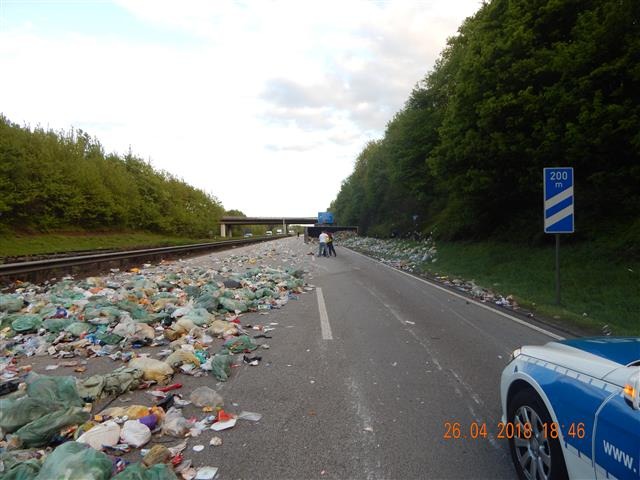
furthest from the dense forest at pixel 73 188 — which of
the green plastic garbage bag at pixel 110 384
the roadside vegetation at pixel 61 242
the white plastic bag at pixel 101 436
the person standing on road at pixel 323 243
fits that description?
the white plastic bag at pixel 101 436

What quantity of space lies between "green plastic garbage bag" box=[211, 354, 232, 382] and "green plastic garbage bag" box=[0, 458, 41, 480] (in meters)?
2.29

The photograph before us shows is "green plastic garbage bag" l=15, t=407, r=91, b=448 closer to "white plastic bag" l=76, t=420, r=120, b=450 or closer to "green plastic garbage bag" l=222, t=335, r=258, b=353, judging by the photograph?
"white plastic bag" l=76, t=420, r=120, b=450

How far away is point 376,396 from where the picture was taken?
186 inches

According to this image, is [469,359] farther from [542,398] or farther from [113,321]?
[113,321]

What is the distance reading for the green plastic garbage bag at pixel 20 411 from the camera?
12.7 ft

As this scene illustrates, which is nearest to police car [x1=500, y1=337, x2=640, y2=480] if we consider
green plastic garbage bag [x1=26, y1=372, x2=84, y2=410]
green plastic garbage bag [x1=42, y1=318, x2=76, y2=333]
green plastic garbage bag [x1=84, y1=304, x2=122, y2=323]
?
green plastic garbage bag [x1=26, y1=372, x2=84, y2=410]

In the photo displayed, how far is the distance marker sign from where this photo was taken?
10000mm

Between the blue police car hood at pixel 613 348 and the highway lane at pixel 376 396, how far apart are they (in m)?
1.15

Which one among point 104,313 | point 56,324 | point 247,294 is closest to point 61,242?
point 247,294

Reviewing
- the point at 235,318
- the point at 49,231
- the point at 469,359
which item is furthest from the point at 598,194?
the point at 49,231

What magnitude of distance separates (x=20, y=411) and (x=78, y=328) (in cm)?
353

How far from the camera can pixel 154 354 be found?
20.8ft

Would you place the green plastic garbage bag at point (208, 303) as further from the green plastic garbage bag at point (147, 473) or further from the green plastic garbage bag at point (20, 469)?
the green plastic garbage bag at point (147, 473)

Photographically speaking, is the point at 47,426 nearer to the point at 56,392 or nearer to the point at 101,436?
the point at 101,436
